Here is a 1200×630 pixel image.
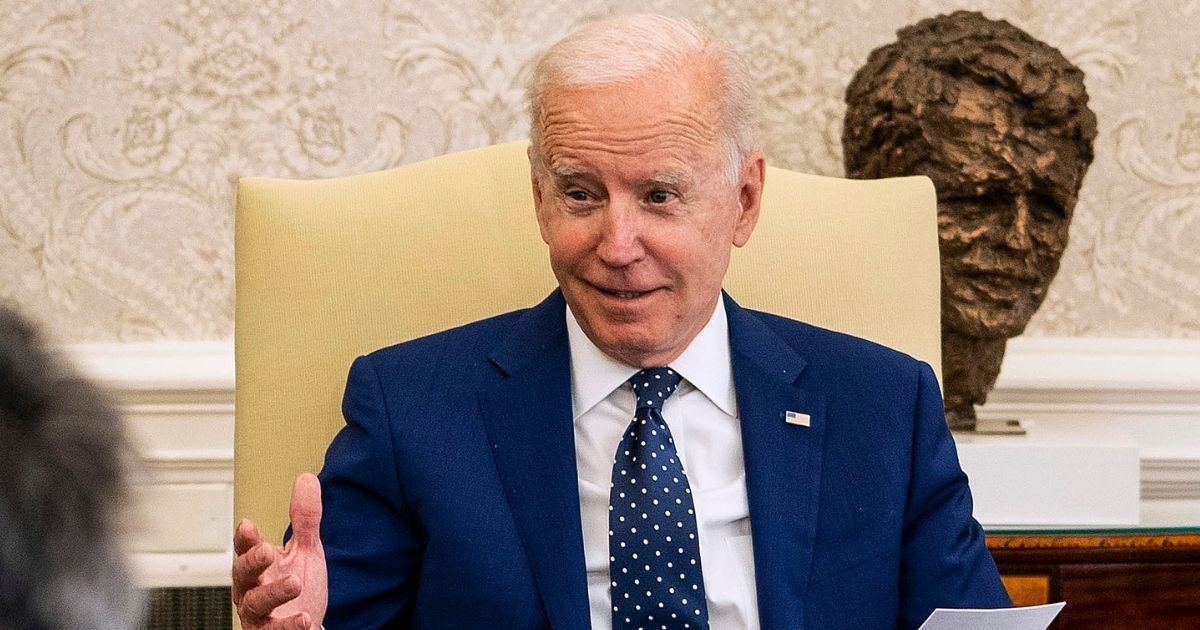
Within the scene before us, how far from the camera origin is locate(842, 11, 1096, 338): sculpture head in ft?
7.34

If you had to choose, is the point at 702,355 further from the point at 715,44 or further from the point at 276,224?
the point at 276,224

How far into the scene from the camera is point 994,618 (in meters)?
1.51

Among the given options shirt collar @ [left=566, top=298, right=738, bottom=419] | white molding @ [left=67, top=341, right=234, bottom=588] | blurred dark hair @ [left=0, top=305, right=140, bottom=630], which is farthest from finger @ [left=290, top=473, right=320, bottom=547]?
white molding @ [left=67, top=341, right=234, bottom=588]

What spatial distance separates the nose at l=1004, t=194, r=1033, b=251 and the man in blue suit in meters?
0.57

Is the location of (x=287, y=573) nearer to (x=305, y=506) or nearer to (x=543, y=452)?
(x=305, y=506)

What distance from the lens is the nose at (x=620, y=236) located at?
168cm

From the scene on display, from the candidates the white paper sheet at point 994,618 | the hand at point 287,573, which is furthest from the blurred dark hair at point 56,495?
the white paper sheet at point 994,618

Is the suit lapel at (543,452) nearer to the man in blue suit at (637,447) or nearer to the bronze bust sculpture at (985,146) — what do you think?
the man in blue suit at (637,447)

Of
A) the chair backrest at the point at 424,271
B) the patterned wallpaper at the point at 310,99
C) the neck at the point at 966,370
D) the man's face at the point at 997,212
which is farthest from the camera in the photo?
the patterned wallpaper at the point at 310,99

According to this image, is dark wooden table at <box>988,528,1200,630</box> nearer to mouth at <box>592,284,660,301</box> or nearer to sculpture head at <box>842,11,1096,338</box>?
sculpture head at <box>842,11,1096,338</box>

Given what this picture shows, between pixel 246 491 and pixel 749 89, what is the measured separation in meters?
0.85

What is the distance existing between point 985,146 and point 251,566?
137 cm

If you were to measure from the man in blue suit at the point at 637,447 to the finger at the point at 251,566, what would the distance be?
207mm

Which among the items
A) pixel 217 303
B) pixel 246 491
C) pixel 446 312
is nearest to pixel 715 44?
pixel 446 312
